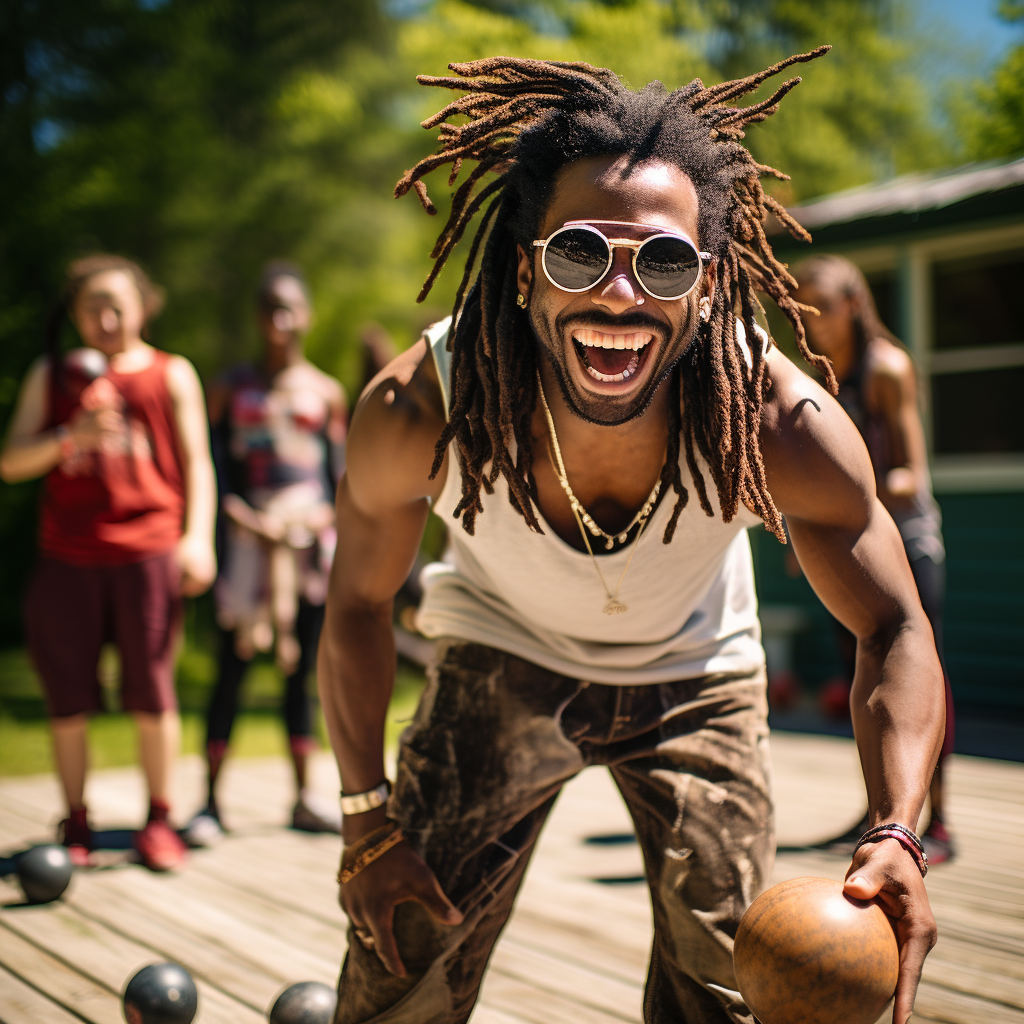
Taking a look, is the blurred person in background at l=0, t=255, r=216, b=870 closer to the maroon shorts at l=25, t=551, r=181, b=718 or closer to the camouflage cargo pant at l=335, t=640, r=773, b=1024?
the maroon shorts at l=25, t=551, r=181, b=718

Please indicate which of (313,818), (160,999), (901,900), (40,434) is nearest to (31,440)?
(40,434)

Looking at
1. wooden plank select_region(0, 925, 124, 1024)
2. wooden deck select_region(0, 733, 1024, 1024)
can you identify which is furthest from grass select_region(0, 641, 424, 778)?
wooden plank select_region(0, 925, 124, 1024)

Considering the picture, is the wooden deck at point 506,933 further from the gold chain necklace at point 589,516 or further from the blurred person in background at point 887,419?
the gold chain necklace at point 589,516

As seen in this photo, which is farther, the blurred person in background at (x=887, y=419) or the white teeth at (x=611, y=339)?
the blurred person in background at (x=887, y=419)

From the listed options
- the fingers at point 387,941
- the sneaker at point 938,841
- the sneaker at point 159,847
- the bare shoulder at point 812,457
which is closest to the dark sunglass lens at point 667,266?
the bare shoulder at point 812,457

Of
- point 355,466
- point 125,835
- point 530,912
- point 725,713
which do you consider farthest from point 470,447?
point 125,835

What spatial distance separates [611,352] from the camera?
2.03 metres

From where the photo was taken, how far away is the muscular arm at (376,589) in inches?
85.3

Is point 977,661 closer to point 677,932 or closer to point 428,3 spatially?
point 677,932

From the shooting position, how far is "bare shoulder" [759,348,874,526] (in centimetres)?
203

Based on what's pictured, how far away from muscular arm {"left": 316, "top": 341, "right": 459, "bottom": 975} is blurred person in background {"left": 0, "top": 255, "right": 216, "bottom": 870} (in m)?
2.33

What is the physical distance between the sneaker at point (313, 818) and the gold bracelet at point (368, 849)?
268 cm

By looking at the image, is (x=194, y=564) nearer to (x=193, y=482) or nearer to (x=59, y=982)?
(x=193, y=482)

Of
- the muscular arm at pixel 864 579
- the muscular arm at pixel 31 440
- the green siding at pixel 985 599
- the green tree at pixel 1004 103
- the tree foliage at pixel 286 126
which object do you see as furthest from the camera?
the tree foliage at pixel 286 126
